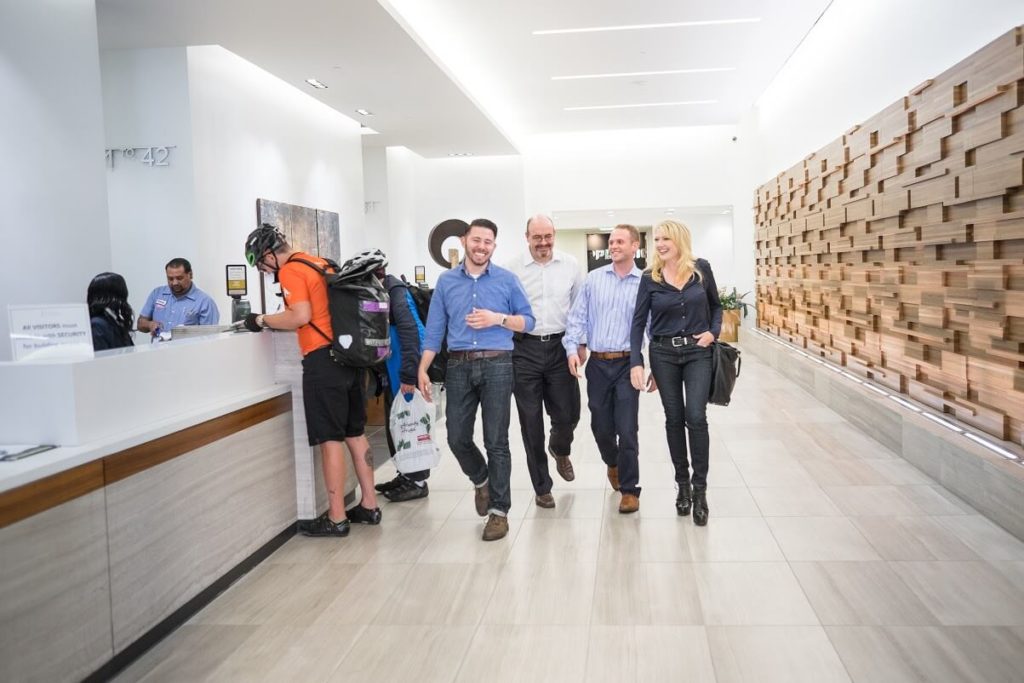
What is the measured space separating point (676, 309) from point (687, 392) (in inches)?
17.1

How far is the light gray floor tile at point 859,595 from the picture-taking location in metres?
3.15

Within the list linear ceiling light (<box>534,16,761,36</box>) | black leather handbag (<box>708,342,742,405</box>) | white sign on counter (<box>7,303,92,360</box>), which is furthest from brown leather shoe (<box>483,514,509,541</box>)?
linear ceiling light (<box>534,16,761,36</box>)

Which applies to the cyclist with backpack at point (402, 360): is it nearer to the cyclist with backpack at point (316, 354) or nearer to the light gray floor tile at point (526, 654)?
the cyclist with backpack at point (316, 354)

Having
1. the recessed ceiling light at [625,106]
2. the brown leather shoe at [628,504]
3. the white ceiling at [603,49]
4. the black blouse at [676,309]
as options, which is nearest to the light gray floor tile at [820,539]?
the brown leather shoe at [628,504]

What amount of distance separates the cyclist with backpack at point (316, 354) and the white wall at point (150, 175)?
9.86 ft

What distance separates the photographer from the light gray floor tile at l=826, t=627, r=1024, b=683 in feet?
8.80

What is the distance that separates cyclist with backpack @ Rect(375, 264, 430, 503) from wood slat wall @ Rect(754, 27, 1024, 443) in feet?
9.96

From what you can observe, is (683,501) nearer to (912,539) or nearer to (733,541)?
(733,541)

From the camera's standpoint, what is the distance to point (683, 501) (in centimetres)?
463

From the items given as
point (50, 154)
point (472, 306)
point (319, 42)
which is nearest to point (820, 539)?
point (472, 306)

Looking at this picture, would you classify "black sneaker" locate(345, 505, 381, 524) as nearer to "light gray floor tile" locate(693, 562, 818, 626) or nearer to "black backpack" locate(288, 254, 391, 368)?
"black backpack" locate(288, 254, 391, 368)

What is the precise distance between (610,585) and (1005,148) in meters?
2.92

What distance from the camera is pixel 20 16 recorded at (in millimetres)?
4859

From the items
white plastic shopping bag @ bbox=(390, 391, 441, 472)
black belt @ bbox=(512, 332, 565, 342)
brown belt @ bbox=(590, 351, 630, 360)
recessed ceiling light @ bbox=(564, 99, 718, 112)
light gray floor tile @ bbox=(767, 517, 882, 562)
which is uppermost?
recessed ceiling light @ bbox=(564, 99, 718, 112)
